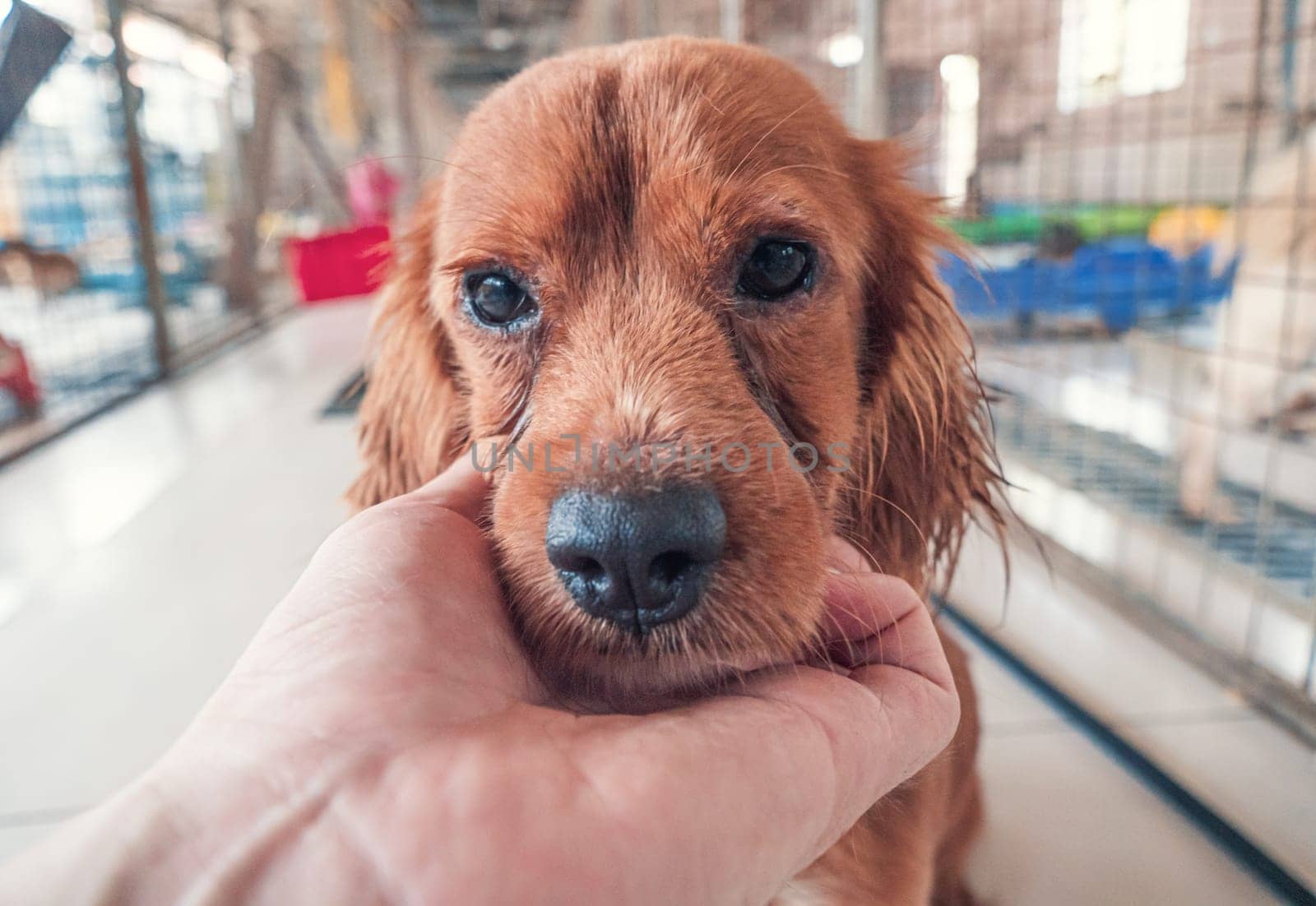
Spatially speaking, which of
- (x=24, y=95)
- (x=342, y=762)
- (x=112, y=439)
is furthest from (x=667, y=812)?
(x=112, y=439)

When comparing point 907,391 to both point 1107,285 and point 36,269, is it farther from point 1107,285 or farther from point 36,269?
point 36,269

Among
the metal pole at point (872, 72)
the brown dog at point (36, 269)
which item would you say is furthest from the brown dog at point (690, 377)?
the brown dog at point (36, 269)

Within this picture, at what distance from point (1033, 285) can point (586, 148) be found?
12.3 feet

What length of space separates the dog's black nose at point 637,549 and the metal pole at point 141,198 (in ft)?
16.1

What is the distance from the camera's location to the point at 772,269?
129 centimetres

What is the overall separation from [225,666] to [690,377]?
1583 mm

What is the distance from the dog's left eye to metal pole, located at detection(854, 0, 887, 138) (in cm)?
159

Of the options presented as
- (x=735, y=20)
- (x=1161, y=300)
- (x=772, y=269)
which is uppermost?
(x=735, y=20)

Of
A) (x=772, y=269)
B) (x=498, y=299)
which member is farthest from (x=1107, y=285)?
(x=498, y=299)

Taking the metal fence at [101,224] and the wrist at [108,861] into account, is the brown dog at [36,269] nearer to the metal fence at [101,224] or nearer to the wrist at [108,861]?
the metal fence at [101,224]

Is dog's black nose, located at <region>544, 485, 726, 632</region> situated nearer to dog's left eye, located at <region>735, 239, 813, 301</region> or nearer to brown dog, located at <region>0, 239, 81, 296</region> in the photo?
dog's left eye, located at <region>735, 239, 813, 301</region>

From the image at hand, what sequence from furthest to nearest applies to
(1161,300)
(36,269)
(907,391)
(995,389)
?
(1161,300)
(36,269)
(995,389)
(907,391)

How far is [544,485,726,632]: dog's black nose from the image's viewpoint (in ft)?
2.90

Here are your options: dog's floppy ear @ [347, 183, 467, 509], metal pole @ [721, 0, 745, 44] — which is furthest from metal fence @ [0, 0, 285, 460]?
metal pole @ [721, 0, 745, 44]
